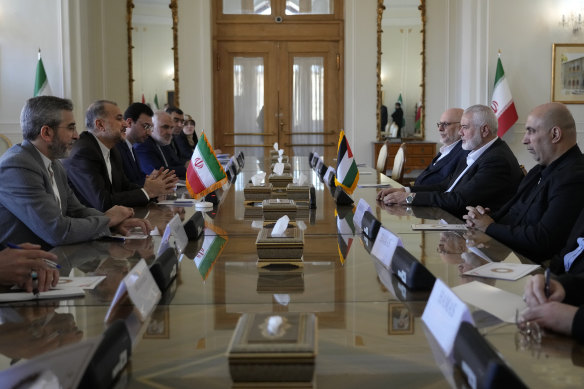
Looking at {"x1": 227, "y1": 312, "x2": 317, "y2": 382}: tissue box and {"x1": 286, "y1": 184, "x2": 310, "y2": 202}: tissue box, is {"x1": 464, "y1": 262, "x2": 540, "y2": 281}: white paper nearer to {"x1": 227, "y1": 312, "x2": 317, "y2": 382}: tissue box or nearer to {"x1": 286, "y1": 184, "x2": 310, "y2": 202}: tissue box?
{"x1": 227, "y1": 312, "x2": 317, "y2": 382}: tissue box

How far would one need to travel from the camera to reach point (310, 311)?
1681 mm

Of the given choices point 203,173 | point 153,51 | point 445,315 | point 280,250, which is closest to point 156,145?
point 203,173

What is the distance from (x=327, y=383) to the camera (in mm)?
1206

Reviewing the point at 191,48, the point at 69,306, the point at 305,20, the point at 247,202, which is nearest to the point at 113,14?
the point at 191,48

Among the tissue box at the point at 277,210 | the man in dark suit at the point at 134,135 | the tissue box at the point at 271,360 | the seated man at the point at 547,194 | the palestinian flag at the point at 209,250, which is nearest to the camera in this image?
the tissue box at the point at 271,360

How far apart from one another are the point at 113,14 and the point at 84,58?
1.43 metres

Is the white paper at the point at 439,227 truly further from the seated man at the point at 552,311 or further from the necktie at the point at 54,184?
the necktie at the point at 54,184

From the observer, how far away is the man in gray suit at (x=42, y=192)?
8.71 feet

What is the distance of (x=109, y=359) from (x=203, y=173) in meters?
2.74

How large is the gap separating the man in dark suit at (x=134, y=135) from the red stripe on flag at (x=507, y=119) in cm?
532

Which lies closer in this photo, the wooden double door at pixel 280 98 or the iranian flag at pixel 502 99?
the iranian flag at pixel 502 99

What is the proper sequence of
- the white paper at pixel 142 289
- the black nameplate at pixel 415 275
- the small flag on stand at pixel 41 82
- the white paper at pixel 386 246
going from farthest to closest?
the small flag on stand at pixel 41 82 → the white paper at pixel 386 246 → the black nameplate at pixel 415 275 → the white paper at pixel 142 289

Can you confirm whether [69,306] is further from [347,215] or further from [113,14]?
[113,14]

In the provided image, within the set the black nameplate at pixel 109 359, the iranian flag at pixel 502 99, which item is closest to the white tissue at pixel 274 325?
the black nameplate at pixel 109 359
